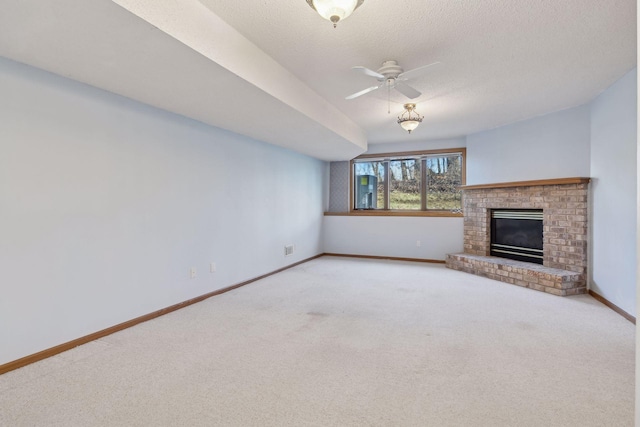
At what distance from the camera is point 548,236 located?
459 centimetres

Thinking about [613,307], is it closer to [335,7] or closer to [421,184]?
[421,184]

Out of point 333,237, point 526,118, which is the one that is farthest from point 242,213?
point 526,118

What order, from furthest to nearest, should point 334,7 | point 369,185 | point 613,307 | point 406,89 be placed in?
1. point 369,185
2. point 613,307
3. point 406,89
4. point 334,7

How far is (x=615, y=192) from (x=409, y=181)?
3.49 m

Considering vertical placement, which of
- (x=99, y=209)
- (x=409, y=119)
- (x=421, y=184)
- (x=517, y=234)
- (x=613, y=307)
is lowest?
(x=613, y=307)

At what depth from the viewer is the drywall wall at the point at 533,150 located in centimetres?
431

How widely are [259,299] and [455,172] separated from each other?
4586 millimetres

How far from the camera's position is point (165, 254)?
11.3ft

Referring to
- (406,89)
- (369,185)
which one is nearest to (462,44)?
(406,89)

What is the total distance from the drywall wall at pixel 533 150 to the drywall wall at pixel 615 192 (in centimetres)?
22

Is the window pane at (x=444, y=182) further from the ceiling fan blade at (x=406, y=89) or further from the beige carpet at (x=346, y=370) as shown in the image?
the ceiling fan blade at (x=406, y=89)

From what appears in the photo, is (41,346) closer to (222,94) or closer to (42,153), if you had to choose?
(42,153)

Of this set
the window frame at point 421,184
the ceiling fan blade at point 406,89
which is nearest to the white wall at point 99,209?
the ceiling fan blade at point 406,89

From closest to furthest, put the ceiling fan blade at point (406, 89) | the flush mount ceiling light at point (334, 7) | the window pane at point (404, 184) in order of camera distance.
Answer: the flush mount ceiling light at point (334, 7), the ceiling fan blade at point (406, 89), the window pane at point (404, 184)
